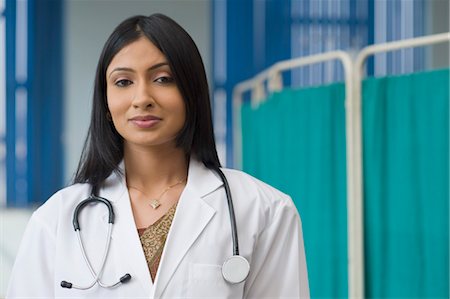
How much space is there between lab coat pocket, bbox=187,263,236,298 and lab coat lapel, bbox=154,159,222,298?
30 mm

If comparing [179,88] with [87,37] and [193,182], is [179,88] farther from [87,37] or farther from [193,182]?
[87,37]

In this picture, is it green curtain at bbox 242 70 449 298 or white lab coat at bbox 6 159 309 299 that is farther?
green curtain at bbox 242 70 449 298

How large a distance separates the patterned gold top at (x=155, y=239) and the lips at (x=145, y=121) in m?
0.15

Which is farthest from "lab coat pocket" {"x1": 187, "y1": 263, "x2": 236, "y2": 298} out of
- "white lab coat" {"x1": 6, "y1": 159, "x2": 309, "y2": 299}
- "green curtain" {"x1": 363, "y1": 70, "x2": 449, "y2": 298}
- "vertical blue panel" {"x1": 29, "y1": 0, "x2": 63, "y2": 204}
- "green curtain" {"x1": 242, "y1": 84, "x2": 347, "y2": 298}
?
"vertical blue panel" {"x1": 29, "y1": 0, "x2": 63, "y2": 204}

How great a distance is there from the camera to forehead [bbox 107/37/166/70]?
1.05m

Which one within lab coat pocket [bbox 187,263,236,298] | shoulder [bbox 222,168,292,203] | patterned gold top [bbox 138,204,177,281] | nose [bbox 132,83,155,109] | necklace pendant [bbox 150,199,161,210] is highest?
nose [bbox 132,83,155,109]

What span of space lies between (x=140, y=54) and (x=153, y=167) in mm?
198

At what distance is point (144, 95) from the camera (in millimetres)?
1030

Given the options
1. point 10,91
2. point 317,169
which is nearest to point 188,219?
point 317,169

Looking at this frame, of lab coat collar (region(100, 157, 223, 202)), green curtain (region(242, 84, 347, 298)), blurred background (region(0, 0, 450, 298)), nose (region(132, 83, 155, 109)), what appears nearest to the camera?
nose (region(132, 83, 155, 109))

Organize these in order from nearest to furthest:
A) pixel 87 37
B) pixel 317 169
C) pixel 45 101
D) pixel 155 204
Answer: pixel 155 204, pixel 317 169, pixel 45 101, pixel 87 37

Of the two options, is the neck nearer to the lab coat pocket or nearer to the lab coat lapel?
the lab coat lapel

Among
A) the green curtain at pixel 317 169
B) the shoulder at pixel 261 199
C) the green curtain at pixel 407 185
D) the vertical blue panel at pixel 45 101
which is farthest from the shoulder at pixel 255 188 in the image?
the vertical blue panel at pixel 45 101

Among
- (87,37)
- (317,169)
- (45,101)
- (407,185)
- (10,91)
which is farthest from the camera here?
(87,37)
